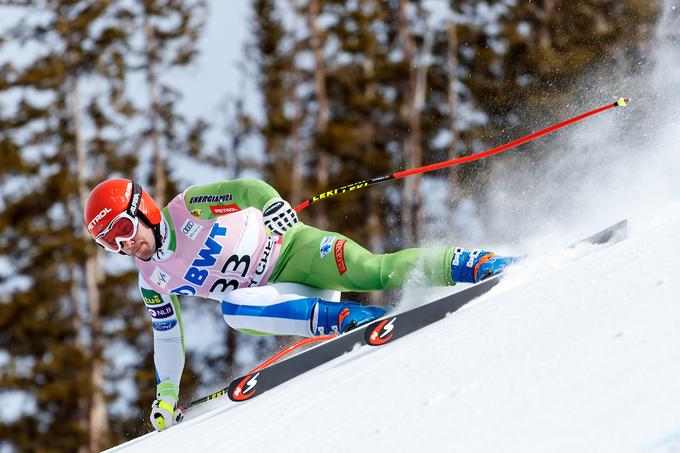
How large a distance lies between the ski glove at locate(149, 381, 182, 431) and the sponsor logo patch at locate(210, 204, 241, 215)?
1.03m

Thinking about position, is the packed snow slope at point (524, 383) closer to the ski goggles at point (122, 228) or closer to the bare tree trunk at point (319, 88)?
the ski goggles at point (122, 228)

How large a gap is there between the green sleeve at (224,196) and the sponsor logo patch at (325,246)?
447 mm

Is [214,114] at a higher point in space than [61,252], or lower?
higher

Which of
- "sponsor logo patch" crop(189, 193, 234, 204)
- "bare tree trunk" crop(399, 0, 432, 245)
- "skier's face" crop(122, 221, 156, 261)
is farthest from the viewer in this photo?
"bare tree trunk" crop(399, 0, 432, 245)

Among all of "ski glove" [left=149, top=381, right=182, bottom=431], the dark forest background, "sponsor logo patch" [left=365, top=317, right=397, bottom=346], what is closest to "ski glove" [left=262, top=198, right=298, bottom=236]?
"sponsor logo patch" [left=365, top=317, right=397, bottom=346]

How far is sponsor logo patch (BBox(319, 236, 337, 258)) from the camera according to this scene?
15.5 feet

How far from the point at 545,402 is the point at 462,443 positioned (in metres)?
0.20

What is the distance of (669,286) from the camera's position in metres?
2.38

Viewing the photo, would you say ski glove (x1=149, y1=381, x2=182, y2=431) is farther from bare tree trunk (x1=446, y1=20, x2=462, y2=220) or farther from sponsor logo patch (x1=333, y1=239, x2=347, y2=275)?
bare tree trunk (x1=446, y1=20, x2=462, y2=220)

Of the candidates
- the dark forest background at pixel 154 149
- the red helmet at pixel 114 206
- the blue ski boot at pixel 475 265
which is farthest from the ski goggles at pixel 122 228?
the dark forest background at pixel 154 149

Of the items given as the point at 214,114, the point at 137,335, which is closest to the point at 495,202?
the point at 137,335

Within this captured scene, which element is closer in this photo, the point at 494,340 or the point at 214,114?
the point at 494,340

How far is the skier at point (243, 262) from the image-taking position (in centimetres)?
436

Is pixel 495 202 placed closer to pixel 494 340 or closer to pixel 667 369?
pixel 494 340
